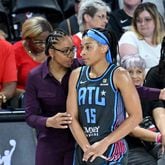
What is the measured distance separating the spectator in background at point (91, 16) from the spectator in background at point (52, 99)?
5.33ft

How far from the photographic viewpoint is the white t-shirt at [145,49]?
210 inches

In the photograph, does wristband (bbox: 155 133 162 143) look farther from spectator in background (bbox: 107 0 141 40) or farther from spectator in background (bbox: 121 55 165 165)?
spectator in background (bbox: 107 0 141 40)

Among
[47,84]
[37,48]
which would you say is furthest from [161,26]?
[47,84]

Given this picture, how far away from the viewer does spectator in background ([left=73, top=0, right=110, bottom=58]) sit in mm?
5348

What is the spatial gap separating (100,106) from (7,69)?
5.60ft

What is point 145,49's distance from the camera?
538cm

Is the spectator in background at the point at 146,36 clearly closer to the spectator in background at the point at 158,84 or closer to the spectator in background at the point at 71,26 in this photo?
the spectator in background at the point at 71,26

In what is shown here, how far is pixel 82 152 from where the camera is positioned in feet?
11.3

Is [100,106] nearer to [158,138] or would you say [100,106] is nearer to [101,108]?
[101,108]

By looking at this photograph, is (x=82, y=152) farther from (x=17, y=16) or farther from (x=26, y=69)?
(x=17, y=16)

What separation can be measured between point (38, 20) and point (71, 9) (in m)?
2.14

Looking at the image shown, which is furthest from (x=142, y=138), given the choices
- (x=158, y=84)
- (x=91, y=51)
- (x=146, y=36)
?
(x=146, y=36)

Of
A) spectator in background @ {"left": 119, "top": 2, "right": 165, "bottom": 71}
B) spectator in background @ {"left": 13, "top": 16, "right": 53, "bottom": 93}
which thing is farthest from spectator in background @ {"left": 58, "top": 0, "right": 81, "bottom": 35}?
spectator in background @ {"left": 13, "top": 16, "right": 53, "bottom": 93}

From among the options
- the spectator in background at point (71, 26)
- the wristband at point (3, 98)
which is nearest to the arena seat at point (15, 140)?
the wristband at point (3, 98)
